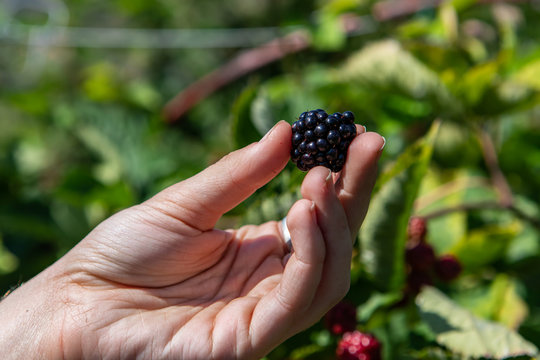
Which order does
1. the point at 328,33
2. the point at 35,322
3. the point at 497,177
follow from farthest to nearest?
the point at 328,33
the point at 497,177
the point at 35,322

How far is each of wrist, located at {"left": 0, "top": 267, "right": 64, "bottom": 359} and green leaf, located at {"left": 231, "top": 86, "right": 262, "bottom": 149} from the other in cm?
47

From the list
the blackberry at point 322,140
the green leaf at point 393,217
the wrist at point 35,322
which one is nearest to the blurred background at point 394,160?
the green leaf at point 393,217

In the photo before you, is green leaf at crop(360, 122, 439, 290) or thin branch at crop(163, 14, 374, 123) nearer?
green leaf at crop(360, 122, 439, 290)

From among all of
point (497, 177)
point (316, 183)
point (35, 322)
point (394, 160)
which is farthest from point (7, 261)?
point (497, 177)

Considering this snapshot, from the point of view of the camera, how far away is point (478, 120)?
48.8 inches

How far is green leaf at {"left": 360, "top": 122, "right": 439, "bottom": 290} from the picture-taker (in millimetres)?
817

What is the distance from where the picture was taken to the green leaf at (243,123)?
105 cm

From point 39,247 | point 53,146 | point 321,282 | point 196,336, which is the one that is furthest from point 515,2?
point 53,146

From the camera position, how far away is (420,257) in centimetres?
97

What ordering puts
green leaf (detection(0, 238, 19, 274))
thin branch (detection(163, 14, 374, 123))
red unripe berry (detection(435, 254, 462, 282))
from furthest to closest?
thin branch (detection(163, 14, 374, 123)) < green leaf (detection(0, 238, 19, 274)) < red unripe berry (detection(435, 254, 462, 282))

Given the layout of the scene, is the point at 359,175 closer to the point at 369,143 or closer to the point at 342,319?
the point at 369,143

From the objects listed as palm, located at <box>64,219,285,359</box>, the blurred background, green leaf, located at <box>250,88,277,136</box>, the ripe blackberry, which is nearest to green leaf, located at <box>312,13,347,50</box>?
the blurred background

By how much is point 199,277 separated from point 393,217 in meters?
0.38

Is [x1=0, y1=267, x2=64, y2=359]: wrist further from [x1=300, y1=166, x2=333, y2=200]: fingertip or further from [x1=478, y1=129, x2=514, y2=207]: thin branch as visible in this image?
[x1=478, y1=129, x2=514, y2=207]: thin branch
